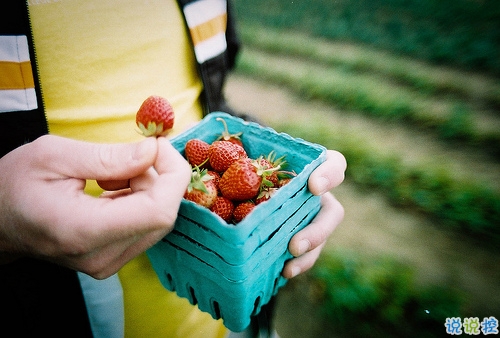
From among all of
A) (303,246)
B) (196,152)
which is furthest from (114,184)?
(303,246)

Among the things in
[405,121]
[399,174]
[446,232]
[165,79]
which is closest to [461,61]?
[405,121]

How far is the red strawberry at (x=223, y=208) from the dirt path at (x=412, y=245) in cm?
107

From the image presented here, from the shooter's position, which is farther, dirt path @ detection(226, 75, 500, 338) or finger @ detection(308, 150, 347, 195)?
dirt path @ detection(226, 75, 500, 338)

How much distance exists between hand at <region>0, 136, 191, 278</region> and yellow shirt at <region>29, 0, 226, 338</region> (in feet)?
0.56

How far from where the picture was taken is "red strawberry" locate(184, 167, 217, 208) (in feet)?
2.50

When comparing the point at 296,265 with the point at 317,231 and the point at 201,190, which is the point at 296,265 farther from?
the point at 201,190

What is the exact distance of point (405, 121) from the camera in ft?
9.36

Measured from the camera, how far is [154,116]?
2.50 ft

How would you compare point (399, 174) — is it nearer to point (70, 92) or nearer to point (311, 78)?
point (311, 78)

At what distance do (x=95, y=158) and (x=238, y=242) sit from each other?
0.92 ft

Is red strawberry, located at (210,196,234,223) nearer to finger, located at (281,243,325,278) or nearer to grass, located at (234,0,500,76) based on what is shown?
finger, located at (281,243,325,278)

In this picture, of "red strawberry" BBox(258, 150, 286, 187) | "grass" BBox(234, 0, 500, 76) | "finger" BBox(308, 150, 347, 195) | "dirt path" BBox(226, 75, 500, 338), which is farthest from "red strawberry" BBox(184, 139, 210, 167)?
"grass" BBox(234, 0, 500, 76)

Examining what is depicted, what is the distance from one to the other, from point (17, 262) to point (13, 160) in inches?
10.1

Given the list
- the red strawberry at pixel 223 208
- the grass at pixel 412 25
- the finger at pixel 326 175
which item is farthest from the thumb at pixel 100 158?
the grass at pixel 412 25
